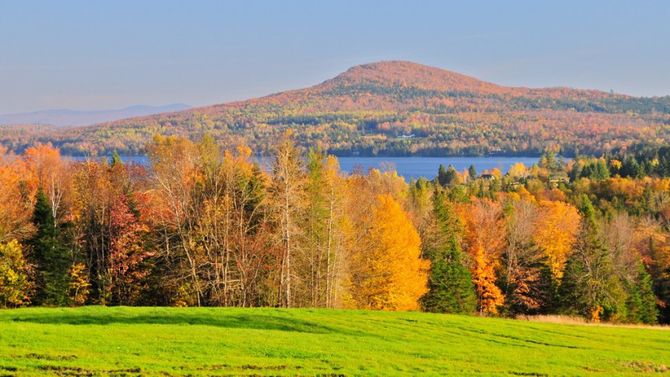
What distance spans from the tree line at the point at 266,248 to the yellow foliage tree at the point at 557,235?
782 mm

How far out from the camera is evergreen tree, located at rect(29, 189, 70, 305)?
44.6m

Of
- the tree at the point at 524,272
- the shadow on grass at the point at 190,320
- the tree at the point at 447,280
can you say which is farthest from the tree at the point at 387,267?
the shadow on grass at the point at 190,320

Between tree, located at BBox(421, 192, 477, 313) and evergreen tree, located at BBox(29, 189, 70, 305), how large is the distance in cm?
2944

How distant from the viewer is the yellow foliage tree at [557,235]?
226 ft

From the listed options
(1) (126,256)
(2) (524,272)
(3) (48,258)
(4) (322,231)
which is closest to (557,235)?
(2) (524,272)

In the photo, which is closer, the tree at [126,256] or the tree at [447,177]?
the tree at [126,256]

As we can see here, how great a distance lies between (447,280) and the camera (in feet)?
194

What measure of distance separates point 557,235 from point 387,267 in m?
27.7

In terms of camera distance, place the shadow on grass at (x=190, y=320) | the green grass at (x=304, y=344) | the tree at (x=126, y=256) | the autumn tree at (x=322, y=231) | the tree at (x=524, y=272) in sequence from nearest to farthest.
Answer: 1. the green grass at (x=304, y=344)
2. the shadow on grass at (x=190, y=320)
3. the autumn tree at (x=322, y=231)
4. the tree at (x=126, y=256)
5. the tree at (x=524, y=272)

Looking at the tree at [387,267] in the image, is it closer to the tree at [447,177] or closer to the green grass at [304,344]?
the green grass at [304,344]

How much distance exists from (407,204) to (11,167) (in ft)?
137

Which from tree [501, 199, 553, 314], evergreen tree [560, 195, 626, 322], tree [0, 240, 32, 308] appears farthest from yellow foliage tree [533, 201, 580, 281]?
tree [0, 240, 32, 308]

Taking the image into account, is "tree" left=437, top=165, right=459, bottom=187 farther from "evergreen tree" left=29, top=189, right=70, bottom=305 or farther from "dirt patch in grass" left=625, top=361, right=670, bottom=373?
"dirt patch in grass" left=625, top=361, right=670, bottom=373

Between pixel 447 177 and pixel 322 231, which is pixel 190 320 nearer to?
pixel 322 231
